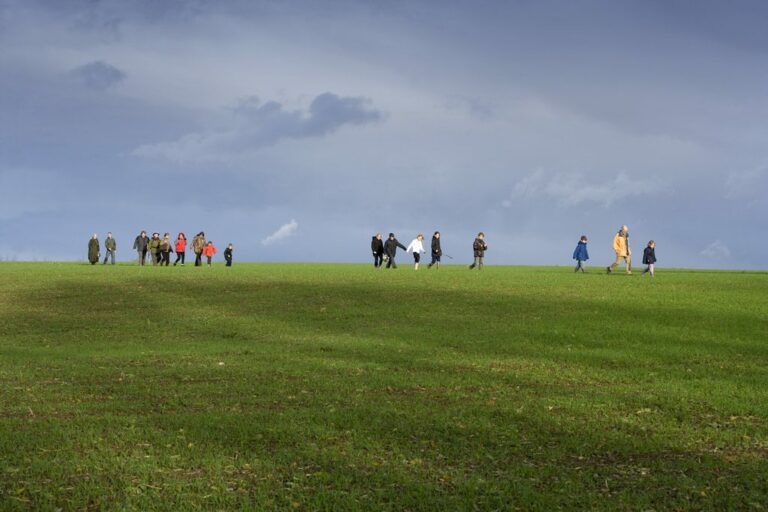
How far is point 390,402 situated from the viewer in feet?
51.1

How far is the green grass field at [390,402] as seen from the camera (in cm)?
1027

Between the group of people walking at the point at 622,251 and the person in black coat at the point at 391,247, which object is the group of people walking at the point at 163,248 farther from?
the group of people walking at the point at 622,251

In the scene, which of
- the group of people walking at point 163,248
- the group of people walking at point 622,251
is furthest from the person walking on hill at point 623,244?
the group of people walking at point 163,248

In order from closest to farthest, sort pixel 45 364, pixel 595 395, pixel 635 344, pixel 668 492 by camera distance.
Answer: pixel 668 492 → pixel 595 395 → pixel 45 364 → pixel 635 344

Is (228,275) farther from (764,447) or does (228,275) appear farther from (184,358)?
(764,447)

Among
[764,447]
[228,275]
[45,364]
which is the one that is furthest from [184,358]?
[228,275]

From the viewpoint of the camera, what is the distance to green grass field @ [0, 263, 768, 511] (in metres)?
10.3

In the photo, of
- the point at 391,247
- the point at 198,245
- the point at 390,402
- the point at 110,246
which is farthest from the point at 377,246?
the point at 390,402

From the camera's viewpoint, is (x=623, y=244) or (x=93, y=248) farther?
(x=93, y=248)

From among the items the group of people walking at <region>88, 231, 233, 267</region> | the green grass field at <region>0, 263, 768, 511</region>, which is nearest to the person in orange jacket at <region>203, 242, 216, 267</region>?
the group of people walking at <region>88, 231, 233, 267</region>

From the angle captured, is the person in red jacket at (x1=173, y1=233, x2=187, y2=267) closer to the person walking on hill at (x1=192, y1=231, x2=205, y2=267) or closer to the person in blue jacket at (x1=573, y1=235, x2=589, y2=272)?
the person walking on hill at (x1=192, y1=231, x2=205, y2=267)

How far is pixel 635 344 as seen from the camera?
79.7 ft

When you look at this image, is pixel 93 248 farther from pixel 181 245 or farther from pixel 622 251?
pixel 622 251

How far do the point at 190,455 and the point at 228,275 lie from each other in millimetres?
34254
